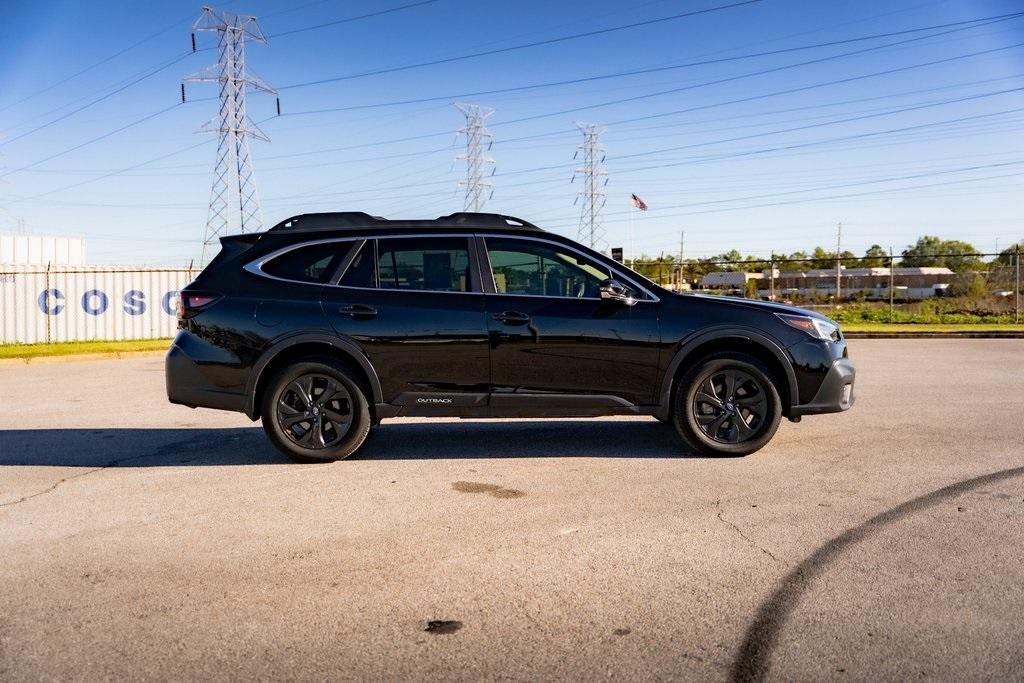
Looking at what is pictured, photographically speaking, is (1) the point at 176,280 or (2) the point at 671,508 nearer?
(2) the point at 671,508

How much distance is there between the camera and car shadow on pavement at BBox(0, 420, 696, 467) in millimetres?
6898

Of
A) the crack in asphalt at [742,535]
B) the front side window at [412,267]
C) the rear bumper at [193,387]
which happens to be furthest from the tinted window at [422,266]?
the crack in asphalt at [742,535]

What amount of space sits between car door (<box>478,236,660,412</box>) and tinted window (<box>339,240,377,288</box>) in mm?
927

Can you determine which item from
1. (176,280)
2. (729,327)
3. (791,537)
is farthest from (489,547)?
(176,280)

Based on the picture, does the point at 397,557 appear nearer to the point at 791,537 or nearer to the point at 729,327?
the point at 791,537

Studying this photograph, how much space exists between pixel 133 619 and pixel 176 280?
77.5 feet

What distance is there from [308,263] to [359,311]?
604 mm

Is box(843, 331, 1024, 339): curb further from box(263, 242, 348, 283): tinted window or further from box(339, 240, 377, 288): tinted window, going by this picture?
box(263, 242, 348, 283): tinted window

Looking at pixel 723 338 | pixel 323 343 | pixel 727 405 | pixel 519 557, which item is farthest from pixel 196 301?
pixel 727 405

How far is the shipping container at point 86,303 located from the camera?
23.0 metres

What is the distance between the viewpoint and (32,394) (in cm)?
1145

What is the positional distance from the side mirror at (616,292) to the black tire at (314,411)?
200 cm

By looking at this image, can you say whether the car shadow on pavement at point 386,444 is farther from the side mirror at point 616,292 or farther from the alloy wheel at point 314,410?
the side mirror at point 616,292

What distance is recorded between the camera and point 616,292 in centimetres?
661
